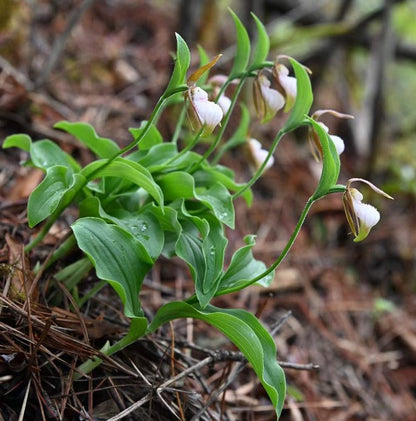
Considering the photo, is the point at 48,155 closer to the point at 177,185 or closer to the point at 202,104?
the point at 177,185

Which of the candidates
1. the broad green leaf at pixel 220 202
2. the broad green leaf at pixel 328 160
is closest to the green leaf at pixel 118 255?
the broad green leaf at pixel 220 202

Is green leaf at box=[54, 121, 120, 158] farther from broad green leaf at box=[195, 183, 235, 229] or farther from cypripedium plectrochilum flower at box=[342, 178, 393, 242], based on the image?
cypripedium plectrochilum flower at box=[342, 178, 393, 242]

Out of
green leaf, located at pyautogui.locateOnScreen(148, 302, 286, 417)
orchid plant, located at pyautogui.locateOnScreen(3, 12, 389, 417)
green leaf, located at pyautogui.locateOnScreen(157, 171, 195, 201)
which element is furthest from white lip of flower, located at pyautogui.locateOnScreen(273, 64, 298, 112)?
green leaf, located at pyautogui.locateOnScreen(148, 302, 286, 417)

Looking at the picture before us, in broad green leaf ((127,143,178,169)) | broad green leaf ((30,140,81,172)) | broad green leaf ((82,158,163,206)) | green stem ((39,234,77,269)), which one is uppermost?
broad green leaf ((82,158,163,206))

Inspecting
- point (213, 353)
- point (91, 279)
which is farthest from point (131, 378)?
point (91, 279)

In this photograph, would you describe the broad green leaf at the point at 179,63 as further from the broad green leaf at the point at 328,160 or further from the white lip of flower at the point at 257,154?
the white lip of flower at the point at 257,154

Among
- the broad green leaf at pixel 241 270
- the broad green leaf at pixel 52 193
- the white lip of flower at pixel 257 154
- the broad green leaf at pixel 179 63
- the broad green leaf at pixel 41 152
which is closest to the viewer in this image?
the broad green leaf at pixel 179 63

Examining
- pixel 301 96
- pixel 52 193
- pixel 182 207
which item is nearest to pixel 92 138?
pixel 52 193
